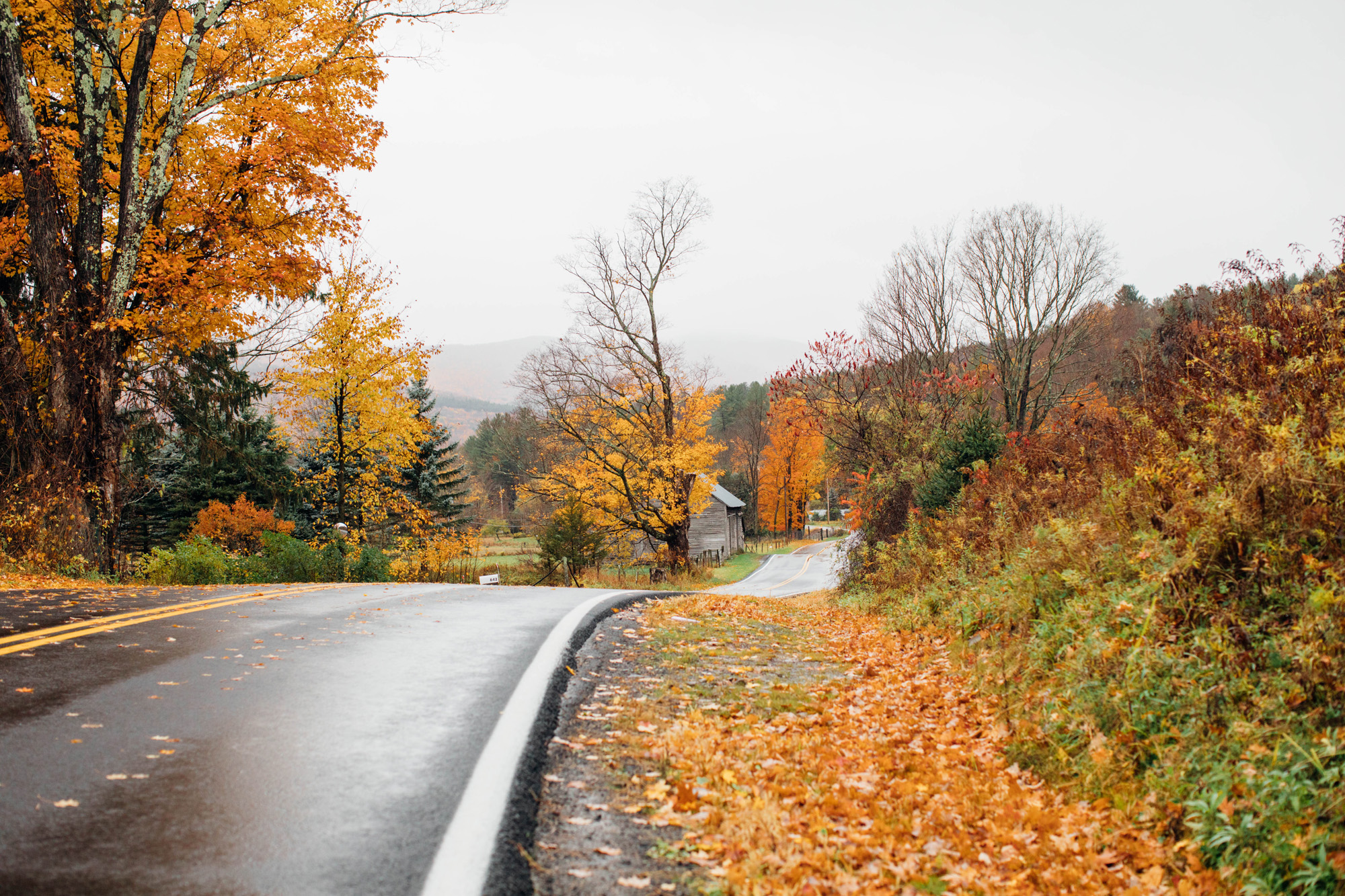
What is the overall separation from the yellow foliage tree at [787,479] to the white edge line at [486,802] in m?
59.8

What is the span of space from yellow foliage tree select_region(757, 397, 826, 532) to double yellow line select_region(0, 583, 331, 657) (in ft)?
187

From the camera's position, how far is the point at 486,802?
333 centimetres

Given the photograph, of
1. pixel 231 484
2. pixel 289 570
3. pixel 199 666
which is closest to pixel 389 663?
pixel 199 666

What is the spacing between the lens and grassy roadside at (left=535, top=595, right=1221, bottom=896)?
3.16 metres

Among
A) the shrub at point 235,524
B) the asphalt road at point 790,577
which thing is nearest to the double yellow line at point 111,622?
the asphalt road at point 790,577

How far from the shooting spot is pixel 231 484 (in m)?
34.8

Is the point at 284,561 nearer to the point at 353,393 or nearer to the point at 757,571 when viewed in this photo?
the point at 353,393

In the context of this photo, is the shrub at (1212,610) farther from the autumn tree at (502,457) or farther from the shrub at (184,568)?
the autumn tree at (502,457)

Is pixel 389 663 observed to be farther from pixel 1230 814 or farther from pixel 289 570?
pixel 289 570

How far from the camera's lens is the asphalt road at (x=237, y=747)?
273 centimetres

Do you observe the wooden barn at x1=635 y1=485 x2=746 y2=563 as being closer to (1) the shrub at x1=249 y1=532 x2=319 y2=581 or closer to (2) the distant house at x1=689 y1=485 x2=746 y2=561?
(2) the distant house at x1=689 y1=485 x2=746 y2=561

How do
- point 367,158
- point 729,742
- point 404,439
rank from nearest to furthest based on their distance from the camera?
point 729,742 < point 367,158 < point 404,439

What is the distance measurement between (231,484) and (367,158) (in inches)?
1008

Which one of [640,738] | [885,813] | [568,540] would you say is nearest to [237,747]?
[640,738]
